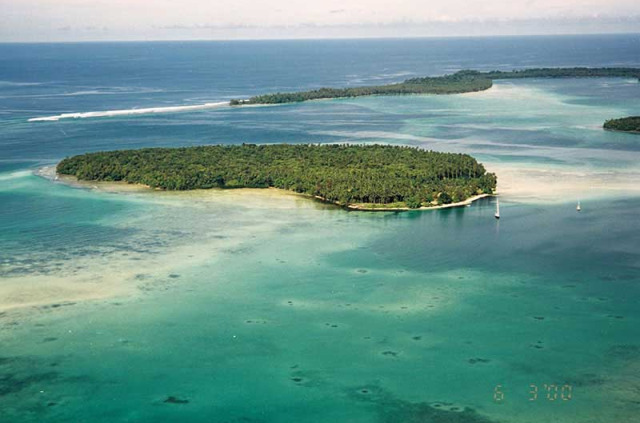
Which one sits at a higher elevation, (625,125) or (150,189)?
(625,125)

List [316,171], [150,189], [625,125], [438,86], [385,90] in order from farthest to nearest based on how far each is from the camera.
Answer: [438,86] < [385,90] < [625,125] < [316,171] < [150,189]

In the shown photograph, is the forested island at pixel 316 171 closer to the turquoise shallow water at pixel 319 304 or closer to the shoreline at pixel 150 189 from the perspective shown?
the shoreline at pixel 150 189

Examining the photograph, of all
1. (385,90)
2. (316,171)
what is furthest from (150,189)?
(385,90)

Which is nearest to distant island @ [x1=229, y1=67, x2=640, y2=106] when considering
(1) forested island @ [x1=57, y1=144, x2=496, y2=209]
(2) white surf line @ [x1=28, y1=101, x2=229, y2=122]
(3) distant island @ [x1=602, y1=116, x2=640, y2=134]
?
(2) white surf line @ [x1=28, y1=101, x2=229, y2=122]

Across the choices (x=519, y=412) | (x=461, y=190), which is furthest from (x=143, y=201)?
(x=519, y=412)

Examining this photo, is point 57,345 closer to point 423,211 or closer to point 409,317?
point 409,317

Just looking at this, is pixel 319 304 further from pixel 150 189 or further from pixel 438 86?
pixel 438 86
